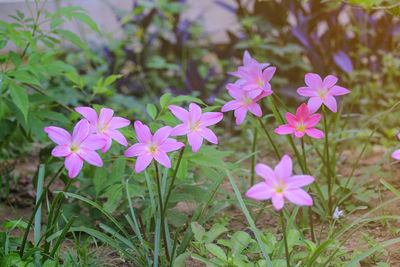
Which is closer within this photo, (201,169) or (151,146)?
(151,146)

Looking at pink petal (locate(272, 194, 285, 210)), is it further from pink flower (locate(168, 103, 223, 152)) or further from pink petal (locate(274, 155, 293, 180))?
pink flower (locate(168, 103, 223, 152))

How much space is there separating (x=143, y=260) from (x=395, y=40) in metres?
2.61

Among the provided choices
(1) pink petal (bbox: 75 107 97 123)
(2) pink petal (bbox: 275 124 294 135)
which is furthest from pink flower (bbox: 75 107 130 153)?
(2) pink petal (bbox: 275 124 294 135)

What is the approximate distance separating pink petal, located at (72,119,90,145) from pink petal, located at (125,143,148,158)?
0.09 metres

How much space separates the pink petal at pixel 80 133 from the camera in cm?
84

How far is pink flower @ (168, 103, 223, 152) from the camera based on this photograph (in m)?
0.91

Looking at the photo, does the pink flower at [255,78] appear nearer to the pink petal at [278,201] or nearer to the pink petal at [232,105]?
the pink petal at [232,105]

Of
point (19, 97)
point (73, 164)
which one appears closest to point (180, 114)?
point (73, 164)

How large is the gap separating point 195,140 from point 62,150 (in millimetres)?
276

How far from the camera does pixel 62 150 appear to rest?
81 cm

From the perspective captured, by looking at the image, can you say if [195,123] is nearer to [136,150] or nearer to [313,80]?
[136,150]

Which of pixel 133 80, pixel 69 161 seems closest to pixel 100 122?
pixel 69 161

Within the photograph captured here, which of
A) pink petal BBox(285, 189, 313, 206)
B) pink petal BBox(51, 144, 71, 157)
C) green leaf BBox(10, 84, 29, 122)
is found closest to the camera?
pink petal BBox(285, 189, 313, 206)

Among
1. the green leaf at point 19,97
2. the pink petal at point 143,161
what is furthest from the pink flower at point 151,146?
the green leaf at point 19,97
